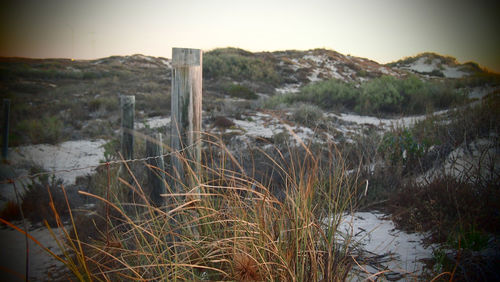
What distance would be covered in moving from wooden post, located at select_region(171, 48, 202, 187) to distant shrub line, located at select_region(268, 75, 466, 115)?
894 cm

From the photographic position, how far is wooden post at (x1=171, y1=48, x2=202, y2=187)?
2.89m

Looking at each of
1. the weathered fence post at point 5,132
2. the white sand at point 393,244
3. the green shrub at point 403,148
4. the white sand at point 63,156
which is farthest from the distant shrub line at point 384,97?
the white sand at point 393,244

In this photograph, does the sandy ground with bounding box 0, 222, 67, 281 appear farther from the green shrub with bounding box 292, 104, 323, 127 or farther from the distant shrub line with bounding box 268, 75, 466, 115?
the distant shrub line with bounding box 268, 75, 466, 115

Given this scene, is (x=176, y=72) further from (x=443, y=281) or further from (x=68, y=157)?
(x=68, y=157)

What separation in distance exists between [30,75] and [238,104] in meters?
21.4

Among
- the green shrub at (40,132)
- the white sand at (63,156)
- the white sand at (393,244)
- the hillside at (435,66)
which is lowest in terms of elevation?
the white sand at (63,156)

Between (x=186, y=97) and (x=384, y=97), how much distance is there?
10.9 metres

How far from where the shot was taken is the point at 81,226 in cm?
404

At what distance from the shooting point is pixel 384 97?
1188 centimetres

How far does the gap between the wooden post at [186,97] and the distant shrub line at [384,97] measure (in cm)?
894

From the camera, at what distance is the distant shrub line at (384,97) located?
37.1 feet

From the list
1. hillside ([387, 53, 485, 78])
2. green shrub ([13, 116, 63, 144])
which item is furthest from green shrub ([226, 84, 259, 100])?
hillside ([387, 53, 485, 78])

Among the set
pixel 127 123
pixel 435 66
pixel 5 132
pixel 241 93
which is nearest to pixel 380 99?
pixel 241 93

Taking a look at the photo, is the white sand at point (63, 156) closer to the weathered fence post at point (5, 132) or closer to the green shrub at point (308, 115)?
the weathered fence post at point (5, 132)
